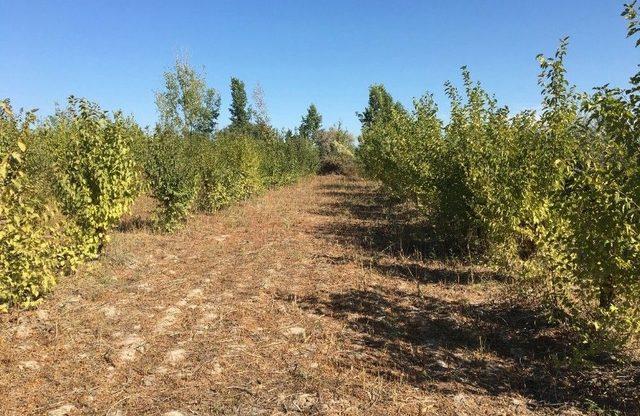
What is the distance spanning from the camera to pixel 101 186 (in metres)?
7.90

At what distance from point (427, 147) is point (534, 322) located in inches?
231

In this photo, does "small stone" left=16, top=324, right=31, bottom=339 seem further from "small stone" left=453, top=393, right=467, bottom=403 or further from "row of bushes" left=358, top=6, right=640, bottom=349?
"row of bushes" left=358, top=6, right=640, bottom=349

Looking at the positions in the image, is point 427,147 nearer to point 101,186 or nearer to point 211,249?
point 211,249

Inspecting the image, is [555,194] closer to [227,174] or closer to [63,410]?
[63,410]

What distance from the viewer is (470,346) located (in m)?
5.25

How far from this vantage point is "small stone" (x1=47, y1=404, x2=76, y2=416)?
3760 mm

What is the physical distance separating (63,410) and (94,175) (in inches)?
201

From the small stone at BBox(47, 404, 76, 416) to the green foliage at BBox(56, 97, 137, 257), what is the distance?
4.23 metres

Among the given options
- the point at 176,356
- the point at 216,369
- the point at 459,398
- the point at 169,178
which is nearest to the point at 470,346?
the point at 459,398

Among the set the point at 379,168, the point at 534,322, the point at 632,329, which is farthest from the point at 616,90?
the point at 379,168

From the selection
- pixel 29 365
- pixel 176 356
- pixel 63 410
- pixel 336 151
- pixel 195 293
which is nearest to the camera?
pixel 63 410

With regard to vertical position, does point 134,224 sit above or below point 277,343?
above

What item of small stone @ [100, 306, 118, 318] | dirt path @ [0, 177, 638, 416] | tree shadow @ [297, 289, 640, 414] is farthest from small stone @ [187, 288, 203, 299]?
tree shadow @ [297, 289, 640, 414]

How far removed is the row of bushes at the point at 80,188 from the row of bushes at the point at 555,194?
564cm
